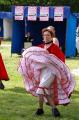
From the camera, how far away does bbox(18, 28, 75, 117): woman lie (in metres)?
8.64

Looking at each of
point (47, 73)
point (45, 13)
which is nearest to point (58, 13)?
point (45, 13)

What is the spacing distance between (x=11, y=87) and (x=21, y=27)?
11.8 meters

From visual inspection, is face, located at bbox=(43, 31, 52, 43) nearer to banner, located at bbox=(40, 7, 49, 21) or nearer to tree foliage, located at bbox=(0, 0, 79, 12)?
banner, located at bbox=(40, 7, 49, 21)

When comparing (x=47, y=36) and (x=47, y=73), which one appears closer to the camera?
(x=47, y=73)

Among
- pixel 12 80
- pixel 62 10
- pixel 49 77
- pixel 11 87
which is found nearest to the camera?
pixel 49 77

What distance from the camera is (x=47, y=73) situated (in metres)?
8.63

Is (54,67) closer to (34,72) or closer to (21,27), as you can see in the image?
(34,72)

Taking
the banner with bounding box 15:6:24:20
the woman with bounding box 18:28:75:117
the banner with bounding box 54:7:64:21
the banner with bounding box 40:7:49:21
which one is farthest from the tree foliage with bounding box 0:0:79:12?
the woman with bounding box 18:28:75:117

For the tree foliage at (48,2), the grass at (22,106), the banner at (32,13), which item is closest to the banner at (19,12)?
the banner at (32,13)

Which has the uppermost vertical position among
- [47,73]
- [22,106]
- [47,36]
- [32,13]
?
[47,36]

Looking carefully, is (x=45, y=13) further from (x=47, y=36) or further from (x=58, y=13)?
(x=47, y=36)

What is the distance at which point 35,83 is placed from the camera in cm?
893

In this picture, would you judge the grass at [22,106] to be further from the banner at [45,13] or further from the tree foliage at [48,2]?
the tree foliage at [48,2]

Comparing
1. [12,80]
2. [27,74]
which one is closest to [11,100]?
[27,74]
